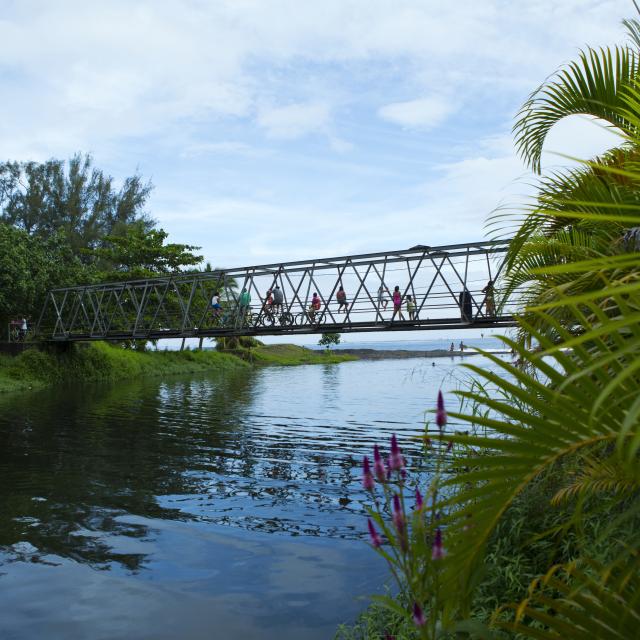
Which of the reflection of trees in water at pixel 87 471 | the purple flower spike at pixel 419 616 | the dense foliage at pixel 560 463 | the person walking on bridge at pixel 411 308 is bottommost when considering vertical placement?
the reflection of trees in water at pixel 87 471

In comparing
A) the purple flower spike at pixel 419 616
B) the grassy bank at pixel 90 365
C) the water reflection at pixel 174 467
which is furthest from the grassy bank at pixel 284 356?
the purple flower spike at pixel 419 616

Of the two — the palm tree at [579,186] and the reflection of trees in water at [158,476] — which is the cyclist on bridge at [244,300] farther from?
the palm tree at [579,186]

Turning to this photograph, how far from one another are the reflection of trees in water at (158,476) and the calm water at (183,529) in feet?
0.12

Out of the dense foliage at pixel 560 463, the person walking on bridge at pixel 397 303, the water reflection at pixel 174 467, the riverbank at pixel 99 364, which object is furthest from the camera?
the riverbank at pixel 99 364

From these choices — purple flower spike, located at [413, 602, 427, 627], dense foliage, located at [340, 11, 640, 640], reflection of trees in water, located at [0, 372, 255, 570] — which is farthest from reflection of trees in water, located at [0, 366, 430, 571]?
purple flower spike, located at [413, 602, 427, 627]

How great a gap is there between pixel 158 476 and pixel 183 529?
130 inches

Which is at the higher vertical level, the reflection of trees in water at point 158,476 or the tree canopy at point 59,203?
the tree canopy at point 59,203

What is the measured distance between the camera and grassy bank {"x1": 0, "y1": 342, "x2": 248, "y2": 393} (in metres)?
29.9

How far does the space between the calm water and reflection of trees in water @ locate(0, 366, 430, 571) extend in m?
0.04

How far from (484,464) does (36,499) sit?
8.76m

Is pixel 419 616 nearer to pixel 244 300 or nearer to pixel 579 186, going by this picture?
pixel 579 186

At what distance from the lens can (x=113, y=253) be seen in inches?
1620

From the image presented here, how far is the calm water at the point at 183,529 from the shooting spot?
17.4 feet

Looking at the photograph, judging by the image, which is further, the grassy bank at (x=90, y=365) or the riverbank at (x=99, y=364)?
the riverbank at (x=99, y=364)
